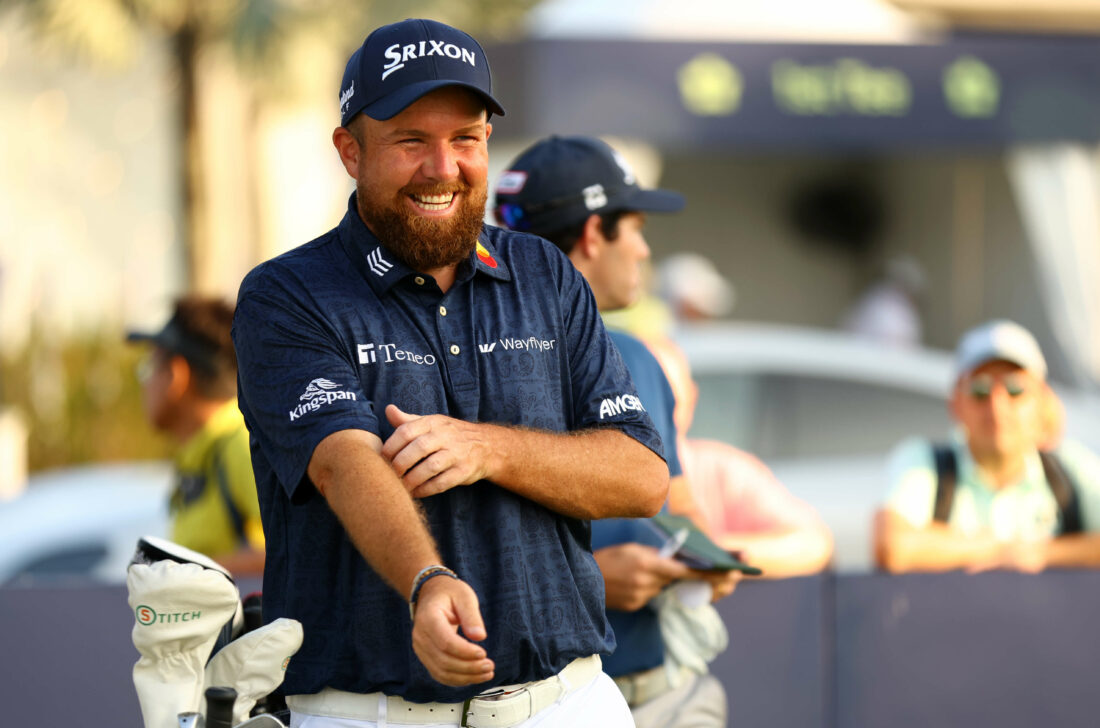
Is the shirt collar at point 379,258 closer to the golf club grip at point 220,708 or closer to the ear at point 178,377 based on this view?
the golf club grip at point 220,708

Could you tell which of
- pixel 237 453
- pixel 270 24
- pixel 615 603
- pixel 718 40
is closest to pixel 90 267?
pixel 270 24

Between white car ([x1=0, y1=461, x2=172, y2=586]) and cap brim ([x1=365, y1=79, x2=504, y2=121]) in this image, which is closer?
cap brim ([x1=365, y1=79, x2=504, y2=121])

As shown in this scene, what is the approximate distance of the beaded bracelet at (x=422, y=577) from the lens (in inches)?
78.9

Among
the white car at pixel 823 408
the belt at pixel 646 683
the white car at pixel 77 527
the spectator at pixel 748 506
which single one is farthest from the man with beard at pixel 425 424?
the white car at pixel 823 408

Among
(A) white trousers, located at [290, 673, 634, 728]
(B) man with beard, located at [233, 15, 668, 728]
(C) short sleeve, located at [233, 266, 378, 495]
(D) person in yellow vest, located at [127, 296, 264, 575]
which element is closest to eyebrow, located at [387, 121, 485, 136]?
(B) man with beard, located at [233, 15, 668, 728]

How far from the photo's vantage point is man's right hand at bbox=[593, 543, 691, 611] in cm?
307

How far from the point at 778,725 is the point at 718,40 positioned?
8.16 meters

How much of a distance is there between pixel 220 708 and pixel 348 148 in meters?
0.92

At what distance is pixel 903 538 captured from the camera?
4781mm

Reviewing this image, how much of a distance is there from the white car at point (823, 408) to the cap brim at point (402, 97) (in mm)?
5211

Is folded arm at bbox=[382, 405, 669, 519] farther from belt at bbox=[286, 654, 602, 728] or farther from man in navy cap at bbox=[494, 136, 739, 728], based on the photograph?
man in navy cap at bbox=[494, 136, 739, 728]

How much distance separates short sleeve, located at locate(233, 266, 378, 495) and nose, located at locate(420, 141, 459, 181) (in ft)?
0.91

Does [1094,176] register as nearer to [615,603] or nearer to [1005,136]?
[1005,136]

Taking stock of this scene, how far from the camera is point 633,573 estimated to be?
121 inches
